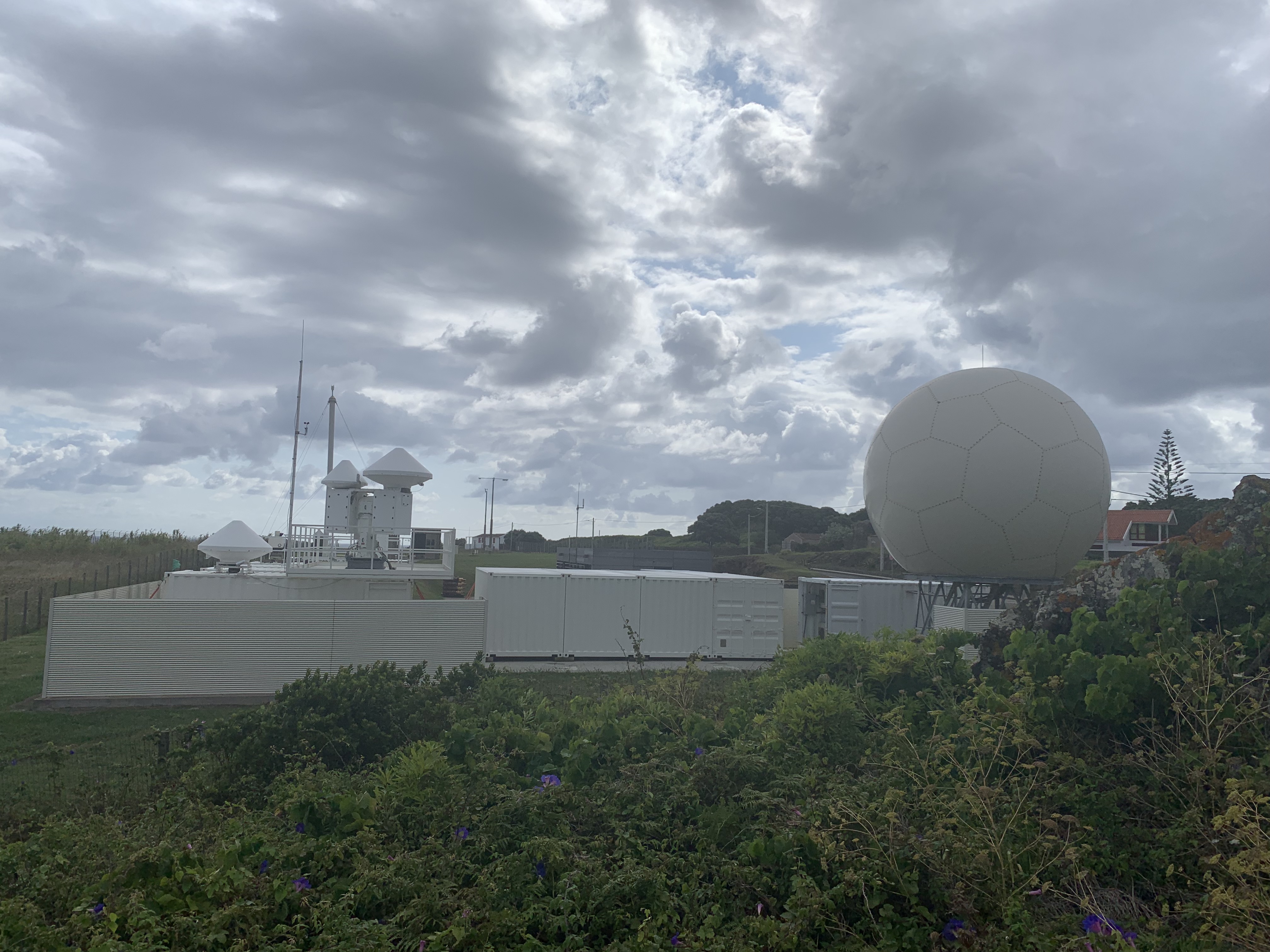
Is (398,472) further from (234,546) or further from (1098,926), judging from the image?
(1098,926)

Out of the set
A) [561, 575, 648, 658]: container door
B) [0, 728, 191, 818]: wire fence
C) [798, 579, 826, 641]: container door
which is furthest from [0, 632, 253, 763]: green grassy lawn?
[798, 579, 826, 641]: container door

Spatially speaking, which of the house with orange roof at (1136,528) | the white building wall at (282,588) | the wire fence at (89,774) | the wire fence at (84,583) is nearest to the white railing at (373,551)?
the white building wall at (282,588)

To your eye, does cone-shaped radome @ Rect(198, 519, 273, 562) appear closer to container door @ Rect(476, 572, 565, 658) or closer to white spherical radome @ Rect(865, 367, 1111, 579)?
container door @ Rect(476, 572, 565, 658)

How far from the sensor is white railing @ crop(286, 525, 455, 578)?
66.7 ft

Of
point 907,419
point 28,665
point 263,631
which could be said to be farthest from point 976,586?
point 28,665

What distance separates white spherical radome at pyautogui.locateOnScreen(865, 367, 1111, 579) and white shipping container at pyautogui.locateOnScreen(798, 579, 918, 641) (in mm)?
3206

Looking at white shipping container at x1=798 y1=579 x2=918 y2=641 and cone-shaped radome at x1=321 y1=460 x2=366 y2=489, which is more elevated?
cone-shaped radome at x1=321 y1=460 x2=366 y2=489

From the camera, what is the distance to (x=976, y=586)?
1523 centimetres

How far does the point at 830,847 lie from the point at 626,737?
2700 mm

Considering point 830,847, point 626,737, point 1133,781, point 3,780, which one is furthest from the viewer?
point 3,780

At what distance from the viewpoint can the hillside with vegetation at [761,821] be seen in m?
3.89

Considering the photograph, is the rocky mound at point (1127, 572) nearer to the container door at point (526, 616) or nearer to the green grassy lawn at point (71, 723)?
the green grassy lawn at point (71, 723)

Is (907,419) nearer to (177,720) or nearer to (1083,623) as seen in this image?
(1083,623)

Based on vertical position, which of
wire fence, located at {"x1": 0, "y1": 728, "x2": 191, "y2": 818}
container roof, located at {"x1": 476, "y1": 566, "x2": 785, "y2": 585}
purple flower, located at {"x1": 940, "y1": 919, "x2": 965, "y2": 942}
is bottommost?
wire fence, located at {"x1": 0, "y1": 728, "x2": 191, "y2": 818}
